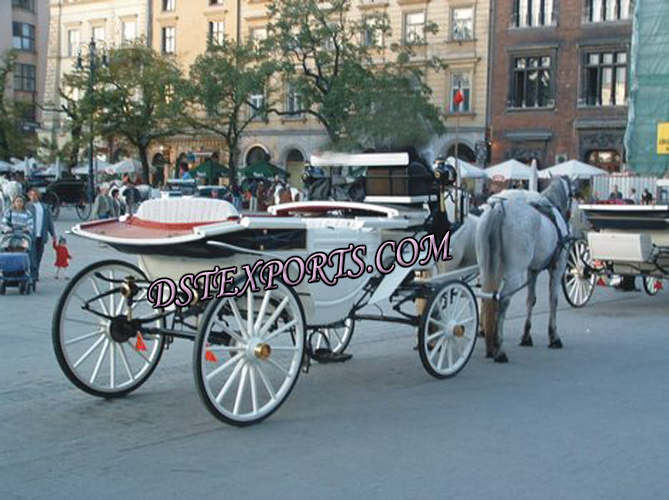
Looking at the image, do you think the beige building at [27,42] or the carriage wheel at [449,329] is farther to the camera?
the beige building at [27,42]

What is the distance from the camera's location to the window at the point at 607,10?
3822cm

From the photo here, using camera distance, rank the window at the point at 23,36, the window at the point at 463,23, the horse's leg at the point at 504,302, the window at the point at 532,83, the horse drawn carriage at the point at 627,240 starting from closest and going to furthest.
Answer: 1. the horse's leg at the point at 504,302
2. the horse drawn carriage at the point at 627,240
3. the window at the point at 532,83
4. the window at the point at 463,23
5. the window at the point at 23,36

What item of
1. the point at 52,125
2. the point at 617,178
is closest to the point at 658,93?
the point at 617,178

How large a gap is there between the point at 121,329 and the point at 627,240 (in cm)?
772

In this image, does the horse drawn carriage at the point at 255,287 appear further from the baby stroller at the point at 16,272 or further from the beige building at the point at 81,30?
the beige building at the point at 81,30

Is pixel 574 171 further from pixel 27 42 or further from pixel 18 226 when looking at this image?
pixel 27 42

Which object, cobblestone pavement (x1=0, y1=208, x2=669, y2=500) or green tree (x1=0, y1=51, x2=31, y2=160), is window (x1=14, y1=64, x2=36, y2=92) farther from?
cobblestone pavement (x1=0, y1=208, x2=669, y2=500)

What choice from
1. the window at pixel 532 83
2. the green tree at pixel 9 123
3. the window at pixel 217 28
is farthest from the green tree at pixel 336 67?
the green tree at pixel 9 123

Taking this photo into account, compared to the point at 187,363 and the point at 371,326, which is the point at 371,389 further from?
Answer: the point at 371,326

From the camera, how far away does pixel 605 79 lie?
3906 cm

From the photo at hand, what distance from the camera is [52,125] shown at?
58.1 meters

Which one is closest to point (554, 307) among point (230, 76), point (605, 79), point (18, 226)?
point (18, 226)

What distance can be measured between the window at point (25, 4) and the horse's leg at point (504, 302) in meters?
65.7

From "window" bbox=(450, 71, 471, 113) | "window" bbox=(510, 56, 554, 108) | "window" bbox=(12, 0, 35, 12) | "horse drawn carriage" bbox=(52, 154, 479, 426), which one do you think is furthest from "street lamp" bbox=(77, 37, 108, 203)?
"horse drawn carriage" bbox=(52, 154, 479, 426)
